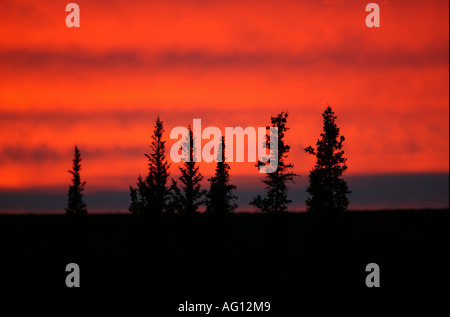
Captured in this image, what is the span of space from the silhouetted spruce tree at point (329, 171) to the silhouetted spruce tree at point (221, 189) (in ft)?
27.5

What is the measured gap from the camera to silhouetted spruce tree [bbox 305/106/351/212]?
200 ft

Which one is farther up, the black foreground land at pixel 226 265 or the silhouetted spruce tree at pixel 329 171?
the silhouetted spruce tree at pixel 329 171

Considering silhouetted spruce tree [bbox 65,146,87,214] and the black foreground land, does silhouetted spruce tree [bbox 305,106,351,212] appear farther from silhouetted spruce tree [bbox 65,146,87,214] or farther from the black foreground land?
silhouetted spruce tree [bbox 65,146,87,214]

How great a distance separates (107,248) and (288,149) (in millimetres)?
67260

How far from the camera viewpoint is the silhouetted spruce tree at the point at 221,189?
64.2 meters

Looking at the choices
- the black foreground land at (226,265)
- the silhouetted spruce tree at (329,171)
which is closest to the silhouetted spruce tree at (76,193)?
the black foreground land at (226,265)

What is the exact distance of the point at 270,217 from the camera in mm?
61875

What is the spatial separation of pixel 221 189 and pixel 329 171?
35.1 ft

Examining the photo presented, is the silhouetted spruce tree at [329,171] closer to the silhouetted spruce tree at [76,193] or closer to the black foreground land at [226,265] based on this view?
the black foreground land at [226,265]

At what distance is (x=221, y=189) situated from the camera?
6406 cm

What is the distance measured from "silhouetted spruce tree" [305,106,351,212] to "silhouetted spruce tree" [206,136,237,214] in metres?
8.39

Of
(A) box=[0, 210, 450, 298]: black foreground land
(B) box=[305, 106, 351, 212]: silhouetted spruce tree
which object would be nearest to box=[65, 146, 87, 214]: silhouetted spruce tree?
(A) box=[0, 210, 450, 298]: black foreground land
